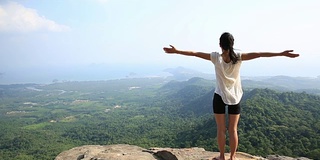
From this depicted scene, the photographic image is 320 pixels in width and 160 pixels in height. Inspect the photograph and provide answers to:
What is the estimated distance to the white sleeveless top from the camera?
4703 mm

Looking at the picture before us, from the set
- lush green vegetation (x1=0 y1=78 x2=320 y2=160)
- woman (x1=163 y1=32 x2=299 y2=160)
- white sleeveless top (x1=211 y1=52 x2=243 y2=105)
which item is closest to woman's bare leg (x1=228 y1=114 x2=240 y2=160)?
woman (x1=163 y1=32 x2=299 y2=160)

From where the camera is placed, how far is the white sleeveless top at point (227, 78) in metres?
4.70

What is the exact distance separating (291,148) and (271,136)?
11.1 feet

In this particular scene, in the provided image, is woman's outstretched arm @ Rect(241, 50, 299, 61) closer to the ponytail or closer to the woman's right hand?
the ponytail

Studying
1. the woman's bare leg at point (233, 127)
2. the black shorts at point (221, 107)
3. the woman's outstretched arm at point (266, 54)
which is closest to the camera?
the woman's outstretched arm at point (266, 54)

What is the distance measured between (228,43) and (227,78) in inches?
25.5

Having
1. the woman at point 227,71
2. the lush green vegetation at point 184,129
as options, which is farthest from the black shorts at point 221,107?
the lush green vegetation at point 184,129

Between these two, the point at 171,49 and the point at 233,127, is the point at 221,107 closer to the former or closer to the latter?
the point at 233,127

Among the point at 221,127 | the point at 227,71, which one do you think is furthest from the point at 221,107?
the point at 227,71

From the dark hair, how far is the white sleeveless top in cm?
11

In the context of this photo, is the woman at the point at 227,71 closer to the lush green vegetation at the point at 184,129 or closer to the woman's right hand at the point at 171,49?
the woman's right hand at the point at 171,49

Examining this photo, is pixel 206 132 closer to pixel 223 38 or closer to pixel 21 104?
pixel 223 38

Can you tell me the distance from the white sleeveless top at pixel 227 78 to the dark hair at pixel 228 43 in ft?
0.37

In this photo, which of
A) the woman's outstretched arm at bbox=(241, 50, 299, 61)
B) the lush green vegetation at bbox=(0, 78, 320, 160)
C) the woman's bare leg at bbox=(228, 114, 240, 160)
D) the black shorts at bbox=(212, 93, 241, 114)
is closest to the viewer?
the woman's outstretched arm at bbox=(241, 50, 299, 61)
